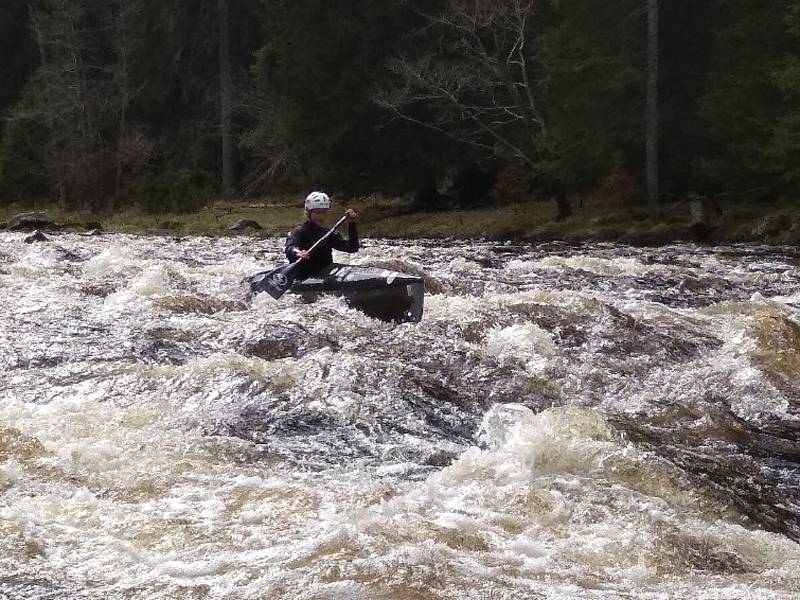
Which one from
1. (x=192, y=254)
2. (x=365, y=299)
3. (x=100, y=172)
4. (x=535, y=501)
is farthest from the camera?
(x=100, y=172)

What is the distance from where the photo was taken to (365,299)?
9828 millimetres

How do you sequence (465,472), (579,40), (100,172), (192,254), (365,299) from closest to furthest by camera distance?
(465,472) → (365,299) → (192,254) → (579,40) → (100,172)

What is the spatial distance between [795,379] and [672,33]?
16.9m

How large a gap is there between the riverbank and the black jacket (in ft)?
32.7

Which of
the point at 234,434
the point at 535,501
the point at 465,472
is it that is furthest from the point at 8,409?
the point at 535,501

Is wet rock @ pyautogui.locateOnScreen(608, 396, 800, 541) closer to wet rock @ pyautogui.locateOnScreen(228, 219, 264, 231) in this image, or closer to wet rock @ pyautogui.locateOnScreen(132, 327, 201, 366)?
wet rock @ pyautogui.locateOnScreen(132, 327, 201, 366)

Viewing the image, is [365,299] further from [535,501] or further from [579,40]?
[579,40]

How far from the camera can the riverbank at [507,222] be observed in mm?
19266

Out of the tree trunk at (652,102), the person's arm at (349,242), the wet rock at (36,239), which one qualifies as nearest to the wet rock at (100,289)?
the person's arm at (349,242)

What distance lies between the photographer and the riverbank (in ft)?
63.2

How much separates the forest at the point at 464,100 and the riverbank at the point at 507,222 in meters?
0.73

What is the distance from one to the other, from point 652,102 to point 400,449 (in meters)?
17.0

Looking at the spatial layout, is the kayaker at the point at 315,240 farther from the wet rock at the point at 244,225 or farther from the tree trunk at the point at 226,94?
the tree trunk at the point at 226,94

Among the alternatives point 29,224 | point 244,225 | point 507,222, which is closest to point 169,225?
point 244,225
